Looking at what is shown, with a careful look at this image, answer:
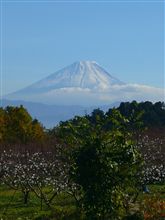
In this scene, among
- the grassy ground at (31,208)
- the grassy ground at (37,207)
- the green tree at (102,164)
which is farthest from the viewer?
the grassy ground at (31,208)

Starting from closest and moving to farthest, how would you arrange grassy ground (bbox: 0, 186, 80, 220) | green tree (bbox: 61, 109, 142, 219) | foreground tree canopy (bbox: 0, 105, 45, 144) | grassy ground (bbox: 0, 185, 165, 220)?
1. green tree (bbox: 61, 109, 142, 219)
2. grassy ground (bbox: 0, 185, 165, 220)
3. grassy ground (bbox: 0, 186, 80, 220)
4. foreground tree canopy (bbox: 0, 105, 45, 144)

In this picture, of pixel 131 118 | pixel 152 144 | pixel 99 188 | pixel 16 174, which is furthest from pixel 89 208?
pixel 152 144

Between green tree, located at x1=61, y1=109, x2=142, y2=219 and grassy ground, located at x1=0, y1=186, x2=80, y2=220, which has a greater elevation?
green tree, located at x1=61, y1=109, x2=142, y2=219

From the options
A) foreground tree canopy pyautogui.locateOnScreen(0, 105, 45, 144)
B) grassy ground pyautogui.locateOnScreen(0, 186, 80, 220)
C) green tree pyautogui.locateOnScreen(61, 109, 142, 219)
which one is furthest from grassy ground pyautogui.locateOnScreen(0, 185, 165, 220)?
foreground tree canopy pyautogui.locateOnScreen(0, 105, 45, 144)

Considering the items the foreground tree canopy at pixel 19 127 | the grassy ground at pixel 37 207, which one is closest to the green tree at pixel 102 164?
the grassy ground at pixel 37 207

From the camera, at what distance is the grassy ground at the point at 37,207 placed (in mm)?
19612

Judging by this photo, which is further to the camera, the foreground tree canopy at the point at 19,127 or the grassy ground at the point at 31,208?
the foreground tree canopy at the point at 19,127

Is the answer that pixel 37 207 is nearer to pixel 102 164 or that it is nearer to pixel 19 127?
pixel 102 164

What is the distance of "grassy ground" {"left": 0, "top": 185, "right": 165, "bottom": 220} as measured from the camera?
19612mm

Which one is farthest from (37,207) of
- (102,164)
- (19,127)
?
(19,127)

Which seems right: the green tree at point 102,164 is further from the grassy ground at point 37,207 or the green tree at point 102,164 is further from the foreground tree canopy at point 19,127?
the foreground tree canopy at point 19,127

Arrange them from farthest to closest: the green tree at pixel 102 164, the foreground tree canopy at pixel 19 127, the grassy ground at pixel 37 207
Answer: the foreground tree canopy at pixel 19 127, the grassy ground at pixel 37 207, the green tree at pixel 102 164

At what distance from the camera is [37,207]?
84.9ft

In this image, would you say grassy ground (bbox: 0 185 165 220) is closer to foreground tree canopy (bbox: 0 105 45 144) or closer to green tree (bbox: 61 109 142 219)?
green tree (bbox: 61 109 142 219)
